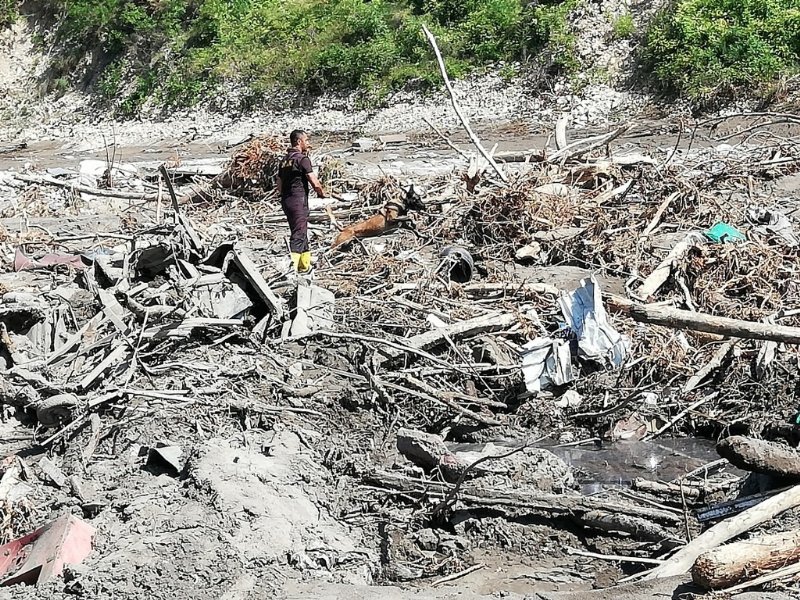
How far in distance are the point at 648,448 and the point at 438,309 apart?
2170 mm

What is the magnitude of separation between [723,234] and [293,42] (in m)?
14.6

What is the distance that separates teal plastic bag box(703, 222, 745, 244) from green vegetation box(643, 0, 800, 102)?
799cm

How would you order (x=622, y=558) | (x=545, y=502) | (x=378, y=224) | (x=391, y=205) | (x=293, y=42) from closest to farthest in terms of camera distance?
(x=622, y=558) < (x=545, y=502) < (x=378, y=224) < (x=391, y=205) < (x=293, y=42)

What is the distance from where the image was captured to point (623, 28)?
1802 cm

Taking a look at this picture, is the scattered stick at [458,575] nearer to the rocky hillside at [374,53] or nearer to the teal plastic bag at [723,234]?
the teal plastic bag at [723,234]

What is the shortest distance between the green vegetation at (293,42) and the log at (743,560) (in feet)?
49.2

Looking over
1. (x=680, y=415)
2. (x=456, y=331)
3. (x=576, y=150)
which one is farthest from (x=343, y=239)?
(x=680, y=415)

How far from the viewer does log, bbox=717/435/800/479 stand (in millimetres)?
4637

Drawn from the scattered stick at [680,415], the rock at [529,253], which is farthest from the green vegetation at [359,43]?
the scattered stick at [680,415]

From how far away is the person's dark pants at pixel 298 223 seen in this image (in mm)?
9281

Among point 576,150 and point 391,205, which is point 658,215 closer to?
point 576,150

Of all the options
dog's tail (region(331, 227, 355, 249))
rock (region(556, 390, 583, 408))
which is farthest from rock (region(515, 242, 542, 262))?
rock (region(556, 390, 583, 408))

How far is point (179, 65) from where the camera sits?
22.3 m

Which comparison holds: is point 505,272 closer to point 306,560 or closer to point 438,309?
point 438,309
